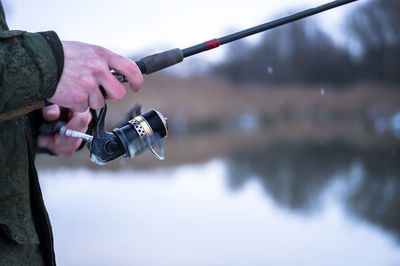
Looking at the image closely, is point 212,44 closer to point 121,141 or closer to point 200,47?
point 200,47

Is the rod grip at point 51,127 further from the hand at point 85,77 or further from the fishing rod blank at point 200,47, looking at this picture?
the hand at point 85,77

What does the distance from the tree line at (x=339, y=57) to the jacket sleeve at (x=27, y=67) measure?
910 cm

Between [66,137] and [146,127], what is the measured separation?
32cm

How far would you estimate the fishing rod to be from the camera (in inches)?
39.5

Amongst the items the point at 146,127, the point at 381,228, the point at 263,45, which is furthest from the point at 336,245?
the point at 263,45

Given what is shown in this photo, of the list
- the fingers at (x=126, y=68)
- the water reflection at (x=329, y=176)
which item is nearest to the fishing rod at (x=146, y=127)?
the fingers at (x=126, y=68)

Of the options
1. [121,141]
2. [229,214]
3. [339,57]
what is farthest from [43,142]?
[339,57]

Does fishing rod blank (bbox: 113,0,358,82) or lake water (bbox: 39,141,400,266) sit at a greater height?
fishing rod blank (bbox: 113,0,358,82)

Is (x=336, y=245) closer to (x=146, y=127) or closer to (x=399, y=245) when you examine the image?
(x=399, y=245)

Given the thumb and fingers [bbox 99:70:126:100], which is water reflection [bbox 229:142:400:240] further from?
fingers [bbox 99:70:126:100]

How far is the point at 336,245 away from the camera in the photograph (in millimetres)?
2891

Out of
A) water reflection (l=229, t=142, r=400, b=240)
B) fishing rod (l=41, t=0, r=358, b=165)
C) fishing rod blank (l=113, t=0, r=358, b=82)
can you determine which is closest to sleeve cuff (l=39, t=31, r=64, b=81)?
fishing rod (l=41, t=0, r=358, b=165)

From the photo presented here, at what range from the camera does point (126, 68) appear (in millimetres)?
818

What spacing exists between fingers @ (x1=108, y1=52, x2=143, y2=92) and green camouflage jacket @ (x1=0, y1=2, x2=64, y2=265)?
0.29 ft
